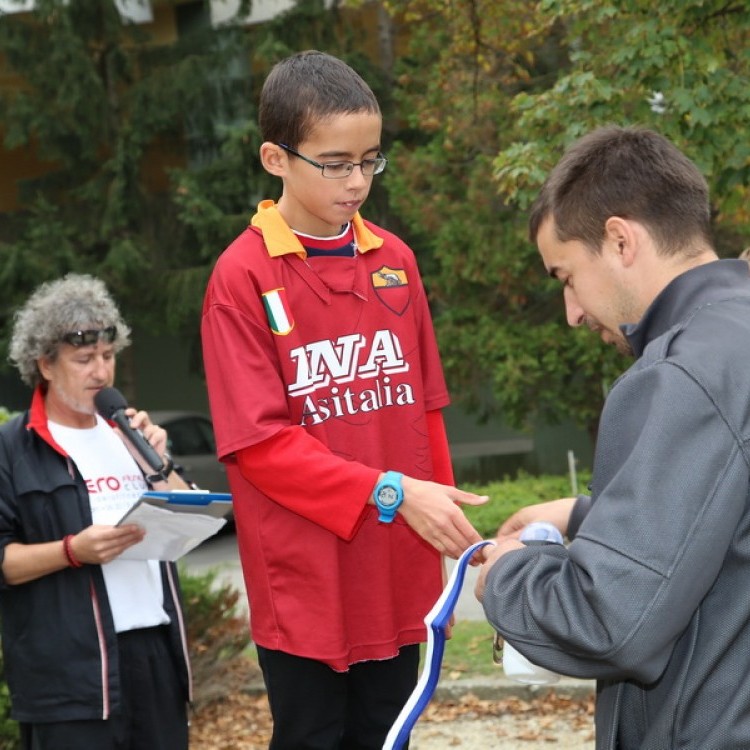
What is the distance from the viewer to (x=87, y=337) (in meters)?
4.00

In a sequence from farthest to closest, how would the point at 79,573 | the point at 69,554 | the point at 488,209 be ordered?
the point at 488,209, the point at 79,573, the point at 69,554

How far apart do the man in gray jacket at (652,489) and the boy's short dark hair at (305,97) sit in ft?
3.07

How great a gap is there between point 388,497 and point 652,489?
3.80ft

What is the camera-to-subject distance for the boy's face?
121 inches

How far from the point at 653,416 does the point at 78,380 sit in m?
2.47

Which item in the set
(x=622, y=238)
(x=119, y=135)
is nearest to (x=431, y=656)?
(x=622, y=238)

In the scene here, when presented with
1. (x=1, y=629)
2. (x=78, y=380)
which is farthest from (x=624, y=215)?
(x=1, y=629)

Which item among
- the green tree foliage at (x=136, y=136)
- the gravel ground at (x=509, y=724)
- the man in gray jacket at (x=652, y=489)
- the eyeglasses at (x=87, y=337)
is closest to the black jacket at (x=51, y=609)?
the eyeglasses at (x=87, y=337)

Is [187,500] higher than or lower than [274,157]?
lower

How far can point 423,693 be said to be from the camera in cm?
255

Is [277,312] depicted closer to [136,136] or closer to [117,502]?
[117,502]

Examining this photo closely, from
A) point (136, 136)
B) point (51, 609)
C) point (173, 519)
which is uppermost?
point (136, 136)

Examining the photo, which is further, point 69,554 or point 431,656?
point 69,554

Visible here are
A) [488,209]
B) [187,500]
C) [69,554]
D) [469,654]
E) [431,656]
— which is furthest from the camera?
[488,209]
